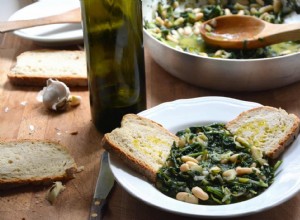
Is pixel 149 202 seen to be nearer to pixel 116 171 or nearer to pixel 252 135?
pixel 116 171

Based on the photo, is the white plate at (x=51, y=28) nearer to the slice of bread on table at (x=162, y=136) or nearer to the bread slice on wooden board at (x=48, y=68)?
the bread slice on wooden board at (x=48, y=68)

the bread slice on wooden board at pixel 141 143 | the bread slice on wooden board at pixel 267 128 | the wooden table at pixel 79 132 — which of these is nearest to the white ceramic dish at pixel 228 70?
the wooden table at pixel 79 132

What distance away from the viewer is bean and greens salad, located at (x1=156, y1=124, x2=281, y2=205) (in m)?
1.20

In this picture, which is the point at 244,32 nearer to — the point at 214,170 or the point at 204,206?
the point at 214,170

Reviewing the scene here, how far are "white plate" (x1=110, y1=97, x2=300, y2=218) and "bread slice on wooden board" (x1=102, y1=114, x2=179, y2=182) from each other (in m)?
0.02

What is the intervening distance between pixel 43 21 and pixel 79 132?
0.59m

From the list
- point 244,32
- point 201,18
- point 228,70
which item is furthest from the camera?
point 201,18

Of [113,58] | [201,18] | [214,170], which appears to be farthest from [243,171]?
[201,18]

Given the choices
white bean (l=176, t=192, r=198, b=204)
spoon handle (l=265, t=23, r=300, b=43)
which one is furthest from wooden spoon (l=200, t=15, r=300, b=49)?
white bean (l=176, t=192, r=198, b=204)

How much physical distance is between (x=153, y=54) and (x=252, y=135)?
484mm

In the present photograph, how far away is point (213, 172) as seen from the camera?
1243 millimetres

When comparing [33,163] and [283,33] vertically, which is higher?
[283,33]

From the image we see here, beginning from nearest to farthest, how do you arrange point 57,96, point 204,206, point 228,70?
point 204,206 → point 228,70 → point 57,96

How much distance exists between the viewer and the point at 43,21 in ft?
6.47
